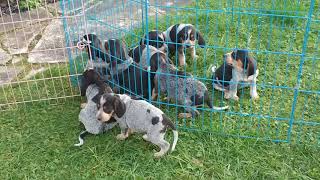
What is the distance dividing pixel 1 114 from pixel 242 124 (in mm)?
3231

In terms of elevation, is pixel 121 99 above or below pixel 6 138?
above

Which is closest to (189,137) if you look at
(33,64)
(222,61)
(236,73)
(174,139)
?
(174,139)

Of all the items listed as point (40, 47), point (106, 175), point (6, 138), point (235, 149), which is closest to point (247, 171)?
point (235, 149)

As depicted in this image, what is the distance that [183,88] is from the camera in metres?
5.37

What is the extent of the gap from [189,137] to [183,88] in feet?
2.06

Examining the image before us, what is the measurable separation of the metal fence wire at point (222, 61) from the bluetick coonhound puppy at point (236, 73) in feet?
0.38

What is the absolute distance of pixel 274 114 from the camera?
5.61m

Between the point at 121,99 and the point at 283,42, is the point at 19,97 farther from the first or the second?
the point at 283,42

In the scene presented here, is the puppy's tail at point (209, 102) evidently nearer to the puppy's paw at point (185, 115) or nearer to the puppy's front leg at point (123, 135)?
the puppy's paw at point (185, 115)

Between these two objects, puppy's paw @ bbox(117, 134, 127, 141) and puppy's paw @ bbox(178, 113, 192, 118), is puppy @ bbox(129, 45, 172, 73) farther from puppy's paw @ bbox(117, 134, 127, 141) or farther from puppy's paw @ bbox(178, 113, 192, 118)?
puppy's paw @ bbox(117, 134, 127, 141)

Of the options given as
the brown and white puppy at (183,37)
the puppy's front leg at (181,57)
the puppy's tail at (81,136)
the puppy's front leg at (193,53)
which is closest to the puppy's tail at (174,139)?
the puppy's tail at (81,136)

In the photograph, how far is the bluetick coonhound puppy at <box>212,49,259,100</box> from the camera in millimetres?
5551

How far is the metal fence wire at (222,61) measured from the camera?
527cm

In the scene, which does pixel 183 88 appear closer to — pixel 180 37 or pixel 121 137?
pixel 121 137
